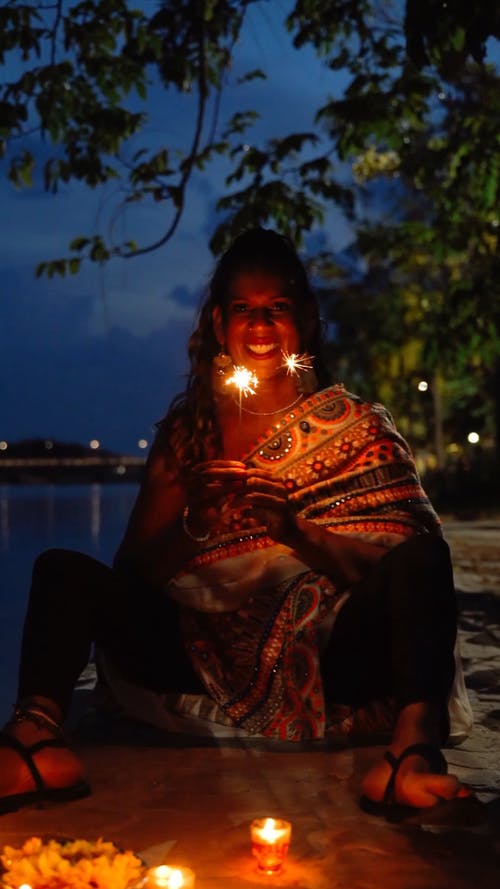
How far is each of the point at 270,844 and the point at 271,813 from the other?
19.9 inches

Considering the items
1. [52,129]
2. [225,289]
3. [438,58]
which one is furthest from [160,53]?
[225,289]

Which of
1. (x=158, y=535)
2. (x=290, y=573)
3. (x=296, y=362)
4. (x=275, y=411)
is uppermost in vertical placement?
(x=296, y=362)

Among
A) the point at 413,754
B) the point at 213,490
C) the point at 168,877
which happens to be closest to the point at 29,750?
the point at 168,877

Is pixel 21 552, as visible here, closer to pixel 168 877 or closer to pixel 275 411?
pixel 275 411

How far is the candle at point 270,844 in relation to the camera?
7.48 feet

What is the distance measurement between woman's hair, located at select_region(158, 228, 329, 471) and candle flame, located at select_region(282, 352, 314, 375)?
0.04m

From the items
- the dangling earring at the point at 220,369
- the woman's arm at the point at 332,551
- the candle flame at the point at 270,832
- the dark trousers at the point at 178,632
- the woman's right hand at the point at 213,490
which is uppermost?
the dangling earring at the point at 220,369

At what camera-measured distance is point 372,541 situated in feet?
10.5

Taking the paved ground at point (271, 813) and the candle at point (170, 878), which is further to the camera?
the paved ground at point (271, 813)

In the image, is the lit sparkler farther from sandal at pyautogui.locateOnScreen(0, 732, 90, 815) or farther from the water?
the water

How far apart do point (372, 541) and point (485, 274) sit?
497 cm

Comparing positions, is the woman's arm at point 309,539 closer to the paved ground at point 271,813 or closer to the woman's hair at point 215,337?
the woman's hair at point 215,337

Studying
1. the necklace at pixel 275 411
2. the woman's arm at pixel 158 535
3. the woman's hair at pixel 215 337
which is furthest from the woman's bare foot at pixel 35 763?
the necklace at pixel 275 411

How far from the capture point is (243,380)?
3477 mm
